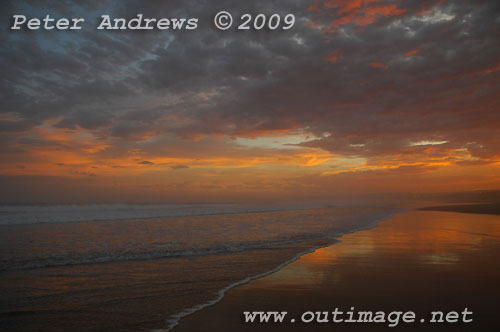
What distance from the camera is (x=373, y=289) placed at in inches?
292

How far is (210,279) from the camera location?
337 inches

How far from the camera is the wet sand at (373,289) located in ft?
18.2

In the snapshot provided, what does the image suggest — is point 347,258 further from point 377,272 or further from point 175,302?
point 175,302

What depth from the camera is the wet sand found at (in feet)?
18.2

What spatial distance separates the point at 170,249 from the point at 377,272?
8117 mm

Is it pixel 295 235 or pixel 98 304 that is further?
pixel 295 235

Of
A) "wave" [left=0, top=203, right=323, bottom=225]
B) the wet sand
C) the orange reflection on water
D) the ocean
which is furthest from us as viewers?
"wave" [left=0, top=203, right=323, bottom=225]

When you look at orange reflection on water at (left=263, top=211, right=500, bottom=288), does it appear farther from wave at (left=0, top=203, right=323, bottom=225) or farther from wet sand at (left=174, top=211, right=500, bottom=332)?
wave at (left=0, top=203, right=323, bottom=225)

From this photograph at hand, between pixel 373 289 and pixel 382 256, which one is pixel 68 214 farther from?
pixel 373 289

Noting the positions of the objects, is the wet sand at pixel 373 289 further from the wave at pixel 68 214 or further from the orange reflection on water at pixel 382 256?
the wave at pixel 68 214

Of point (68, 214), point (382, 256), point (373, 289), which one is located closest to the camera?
point (373, 289)

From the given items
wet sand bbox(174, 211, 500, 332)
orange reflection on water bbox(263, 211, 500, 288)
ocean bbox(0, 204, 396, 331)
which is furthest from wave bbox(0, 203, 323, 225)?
wet sand bbox(174, 211, 500, 332)

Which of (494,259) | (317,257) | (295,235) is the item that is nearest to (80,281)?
(317,257)

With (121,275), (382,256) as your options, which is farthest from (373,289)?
(121,275)
